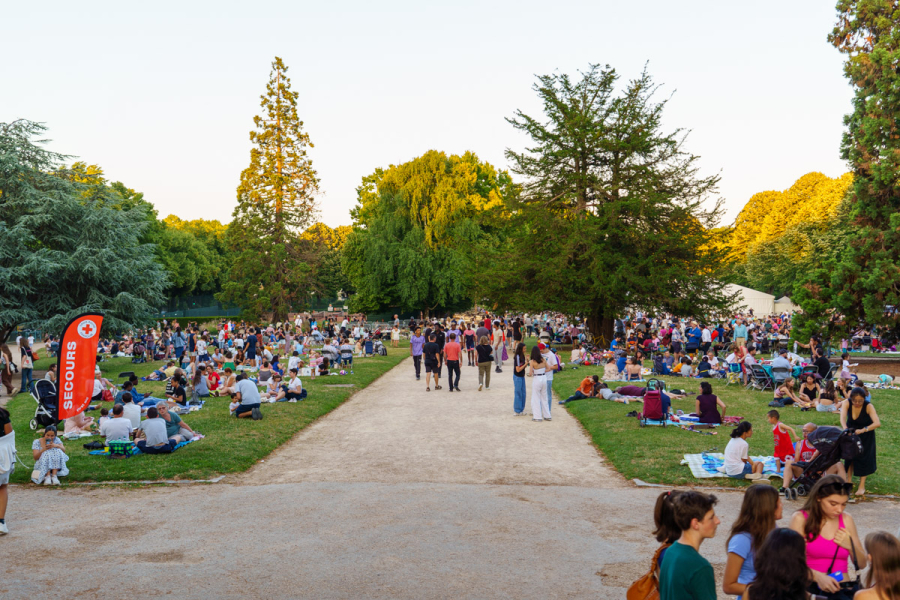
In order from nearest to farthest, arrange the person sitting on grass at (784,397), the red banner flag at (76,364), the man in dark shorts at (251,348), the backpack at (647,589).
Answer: the backpack at (647,589) < the red banner flag at (76,364) < the person sitting on grass at (784,397) < the man in dark shorts at (251,348)

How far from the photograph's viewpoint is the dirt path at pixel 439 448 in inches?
393

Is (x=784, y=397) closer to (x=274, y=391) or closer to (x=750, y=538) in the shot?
(x=274, y=391)

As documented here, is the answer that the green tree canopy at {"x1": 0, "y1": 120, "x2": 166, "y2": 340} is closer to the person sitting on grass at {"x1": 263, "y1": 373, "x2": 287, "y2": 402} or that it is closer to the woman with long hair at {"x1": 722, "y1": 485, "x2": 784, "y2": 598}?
the person sitting on grass at {"x1": 263, "y1": 373, "x2": 287, "y2": 402}

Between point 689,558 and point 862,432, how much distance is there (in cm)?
643

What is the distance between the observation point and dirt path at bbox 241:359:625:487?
998cm

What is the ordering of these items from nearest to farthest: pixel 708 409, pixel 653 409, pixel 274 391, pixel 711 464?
pixel 711 464
pixel 708 409
pixel 653 409
pixel 274 391

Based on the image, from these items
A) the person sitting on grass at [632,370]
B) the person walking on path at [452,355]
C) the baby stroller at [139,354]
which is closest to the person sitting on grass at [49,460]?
the person walking on path at [452,355]

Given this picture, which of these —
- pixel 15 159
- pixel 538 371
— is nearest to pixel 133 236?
pixel 15 159

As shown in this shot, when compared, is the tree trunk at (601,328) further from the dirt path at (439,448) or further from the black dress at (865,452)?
the black dress at (865,452)

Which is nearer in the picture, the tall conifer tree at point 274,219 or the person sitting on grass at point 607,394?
the person sitting on grass at point 607,394

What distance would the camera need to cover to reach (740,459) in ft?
30.9

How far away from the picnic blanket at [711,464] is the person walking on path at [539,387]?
410 centimetres

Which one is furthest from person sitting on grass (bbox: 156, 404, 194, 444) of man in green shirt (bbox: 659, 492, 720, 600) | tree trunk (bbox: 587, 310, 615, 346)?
tree trunk (bbox: 587, 310, 615, 346)

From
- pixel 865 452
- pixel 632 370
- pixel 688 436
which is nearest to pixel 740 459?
pixel 865 452
